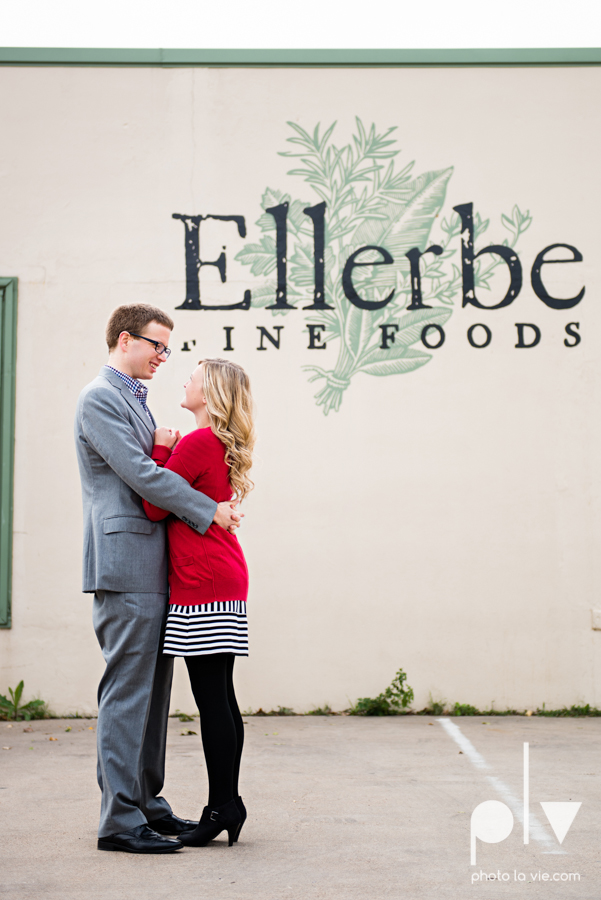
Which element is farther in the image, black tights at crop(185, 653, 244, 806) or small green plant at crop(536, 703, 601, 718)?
small green plant at crop(536, 703, 601, 718)

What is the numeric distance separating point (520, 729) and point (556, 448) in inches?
79.2

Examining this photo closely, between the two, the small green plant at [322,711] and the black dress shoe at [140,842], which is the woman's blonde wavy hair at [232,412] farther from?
the small green plant at [322,711]

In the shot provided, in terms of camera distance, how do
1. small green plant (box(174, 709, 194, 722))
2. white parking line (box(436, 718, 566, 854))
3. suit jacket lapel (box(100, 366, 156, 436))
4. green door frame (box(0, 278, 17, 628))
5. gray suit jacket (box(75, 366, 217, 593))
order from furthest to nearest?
green door frame (box(0, 278, 17, 628)) < small green plant (box(174, 709, 194, 722)) < suit jacket lapel (box(100, 366, 156, 436)) < white parking line (box(436, 718, 566, 854)) < gray suit jacket (box(75, 366, 217, 593))

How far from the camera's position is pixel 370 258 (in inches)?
246

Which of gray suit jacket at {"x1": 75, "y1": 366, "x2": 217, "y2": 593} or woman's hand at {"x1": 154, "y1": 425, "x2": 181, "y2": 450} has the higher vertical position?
woman's hand at {"x1": 154, "y1": 425, "x2": 181, "y2": 450}

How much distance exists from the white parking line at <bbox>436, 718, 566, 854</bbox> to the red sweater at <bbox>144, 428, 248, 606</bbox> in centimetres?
152

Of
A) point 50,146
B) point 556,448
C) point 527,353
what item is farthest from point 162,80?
point 556,448

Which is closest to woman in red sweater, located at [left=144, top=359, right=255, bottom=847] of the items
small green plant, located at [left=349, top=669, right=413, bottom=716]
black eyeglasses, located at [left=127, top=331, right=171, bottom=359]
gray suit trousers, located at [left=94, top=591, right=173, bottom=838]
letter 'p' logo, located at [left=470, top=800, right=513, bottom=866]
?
gray suit trousers, located at [left=94, top=591, right=173, bottom=838]

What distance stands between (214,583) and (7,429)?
3.45 metres

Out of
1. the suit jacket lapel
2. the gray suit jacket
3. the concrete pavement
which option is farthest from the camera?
the suit jacket lapel

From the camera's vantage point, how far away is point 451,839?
3.31 m

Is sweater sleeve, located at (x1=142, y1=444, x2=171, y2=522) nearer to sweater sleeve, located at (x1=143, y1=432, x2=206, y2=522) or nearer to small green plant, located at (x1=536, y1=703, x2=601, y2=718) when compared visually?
sweater sleeve, located at (x1=143, y1=432, x2=206, y2=522)

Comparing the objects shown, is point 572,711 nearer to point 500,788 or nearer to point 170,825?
point 500,788

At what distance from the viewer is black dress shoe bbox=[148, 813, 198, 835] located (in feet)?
10.9
